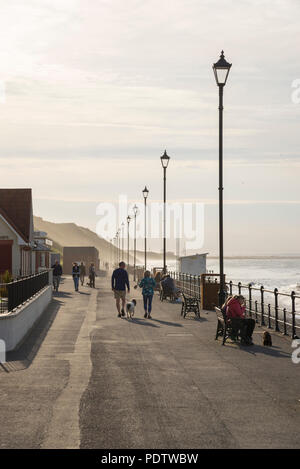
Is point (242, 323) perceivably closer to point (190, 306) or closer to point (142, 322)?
point (142, 322)

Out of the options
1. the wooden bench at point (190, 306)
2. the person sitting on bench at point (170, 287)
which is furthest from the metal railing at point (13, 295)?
the person sitting on bench at point (170, 287)

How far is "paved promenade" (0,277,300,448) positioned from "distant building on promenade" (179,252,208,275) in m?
52.3

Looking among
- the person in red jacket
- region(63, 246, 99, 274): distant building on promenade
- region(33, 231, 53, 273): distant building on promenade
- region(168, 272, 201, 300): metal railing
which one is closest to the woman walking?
the person in red jacket

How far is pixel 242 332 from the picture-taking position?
15.3 m

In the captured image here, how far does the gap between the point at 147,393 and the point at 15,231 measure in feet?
106

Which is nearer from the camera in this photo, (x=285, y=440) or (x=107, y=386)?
(x=285, y=440)

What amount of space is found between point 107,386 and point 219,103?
41.0 feet

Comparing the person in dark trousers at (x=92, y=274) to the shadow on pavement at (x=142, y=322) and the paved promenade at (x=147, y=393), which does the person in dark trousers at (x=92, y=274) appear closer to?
the shadow on pavement at (x=142, y=322)

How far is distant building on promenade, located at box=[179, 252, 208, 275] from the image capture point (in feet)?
229

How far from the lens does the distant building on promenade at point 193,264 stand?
69.8 meters

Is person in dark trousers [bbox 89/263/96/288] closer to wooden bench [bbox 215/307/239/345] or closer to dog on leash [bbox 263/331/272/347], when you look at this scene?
wooden bench [bbox 215/307/239/345]
